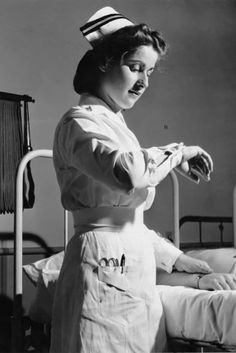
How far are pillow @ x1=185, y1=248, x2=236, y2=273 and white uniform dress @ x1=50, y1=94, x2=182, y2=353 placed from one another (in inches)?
33.7

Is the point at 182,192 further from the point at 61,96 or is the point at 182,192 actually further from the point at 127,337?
the point at 127,337

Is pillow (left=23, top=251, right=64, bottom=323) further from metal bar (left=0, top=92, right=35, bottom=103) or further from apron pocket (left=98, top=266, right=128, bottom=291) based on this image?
metal bar (left=0, top=92, right=35, bottom=103)

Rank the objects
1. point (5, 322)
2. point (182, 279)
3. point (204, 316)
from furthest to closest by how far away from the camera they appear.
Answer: point (5, 322), point (182, 279), point (204, 316)

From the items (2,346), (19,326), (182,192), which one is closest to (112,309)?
(19,326)

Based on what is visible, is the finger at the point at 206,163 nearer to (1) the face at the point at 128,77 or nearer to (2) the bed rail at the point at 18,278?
(1) the face at the point at 128,77

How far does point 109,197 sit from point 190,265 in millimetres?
460

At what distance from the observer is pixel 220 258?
2.13 meters

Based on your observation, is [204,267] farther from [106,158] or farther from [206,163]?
[106,158]

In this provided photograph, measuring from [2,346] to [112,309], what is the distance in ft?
5.23

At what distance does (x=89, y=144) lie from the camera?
1055 millimetres

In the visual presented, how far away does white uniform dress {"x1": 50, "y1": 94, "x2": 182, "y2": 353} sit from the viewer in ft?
3.73

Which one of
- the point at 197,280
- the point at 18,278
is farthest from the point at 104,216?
the point at 18,278

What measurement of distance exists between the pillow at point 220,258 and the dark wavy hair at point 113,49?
1.02 m

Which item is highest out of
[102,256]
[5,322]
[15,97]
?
[15,97]
